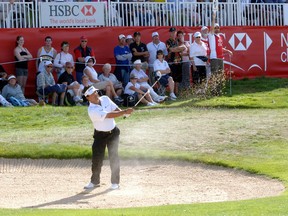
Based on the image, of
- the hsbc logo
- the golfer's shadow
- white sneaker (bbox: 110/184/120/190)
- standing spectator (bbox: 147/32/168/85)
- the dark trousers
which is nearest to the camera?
the golfer's shadow

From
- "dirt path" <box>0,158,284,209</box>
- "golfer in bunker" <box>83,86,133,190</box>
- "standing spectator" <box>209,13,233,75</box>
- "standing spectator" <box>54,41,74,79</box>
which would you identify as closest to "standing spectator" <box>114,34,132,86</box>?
"standing spectator" <box>54,41,74,79</box>

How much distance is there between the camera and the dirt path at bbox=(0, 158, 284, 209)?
16.0 meters

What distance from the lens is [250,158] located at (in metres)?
19.6

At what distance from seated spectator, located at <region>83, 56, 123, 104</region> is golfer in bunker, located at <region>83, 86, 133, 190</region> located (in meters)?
9.42

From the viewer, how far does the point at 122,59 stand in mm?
28422

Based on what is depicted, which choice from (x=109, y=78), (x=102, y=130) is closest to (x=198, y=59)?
(x=109, y=78)

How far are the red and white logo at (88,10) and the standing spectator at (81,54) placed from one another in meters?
1.49

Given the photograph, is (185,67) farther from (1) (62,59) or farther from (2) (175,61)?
(1) (62,59)

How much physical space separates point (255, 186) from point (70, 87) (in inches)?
430

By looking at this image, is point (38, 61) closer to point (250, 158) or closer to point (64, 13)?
point (64, 13)

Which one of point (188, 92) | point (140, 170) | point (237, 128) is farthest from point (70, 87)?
point (140, 170)

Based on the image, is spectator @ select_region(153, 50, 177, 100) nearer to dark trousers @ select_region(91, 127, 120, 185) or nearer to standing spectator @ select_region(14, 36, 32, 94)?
standing spectator @ select_region(14, 36, 32, 94)

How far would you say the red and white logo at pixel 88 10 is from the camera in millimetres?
29116

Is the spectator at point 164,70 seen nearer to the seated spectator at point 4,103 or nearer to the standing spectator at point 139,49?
the standing spectator at point 139,49
